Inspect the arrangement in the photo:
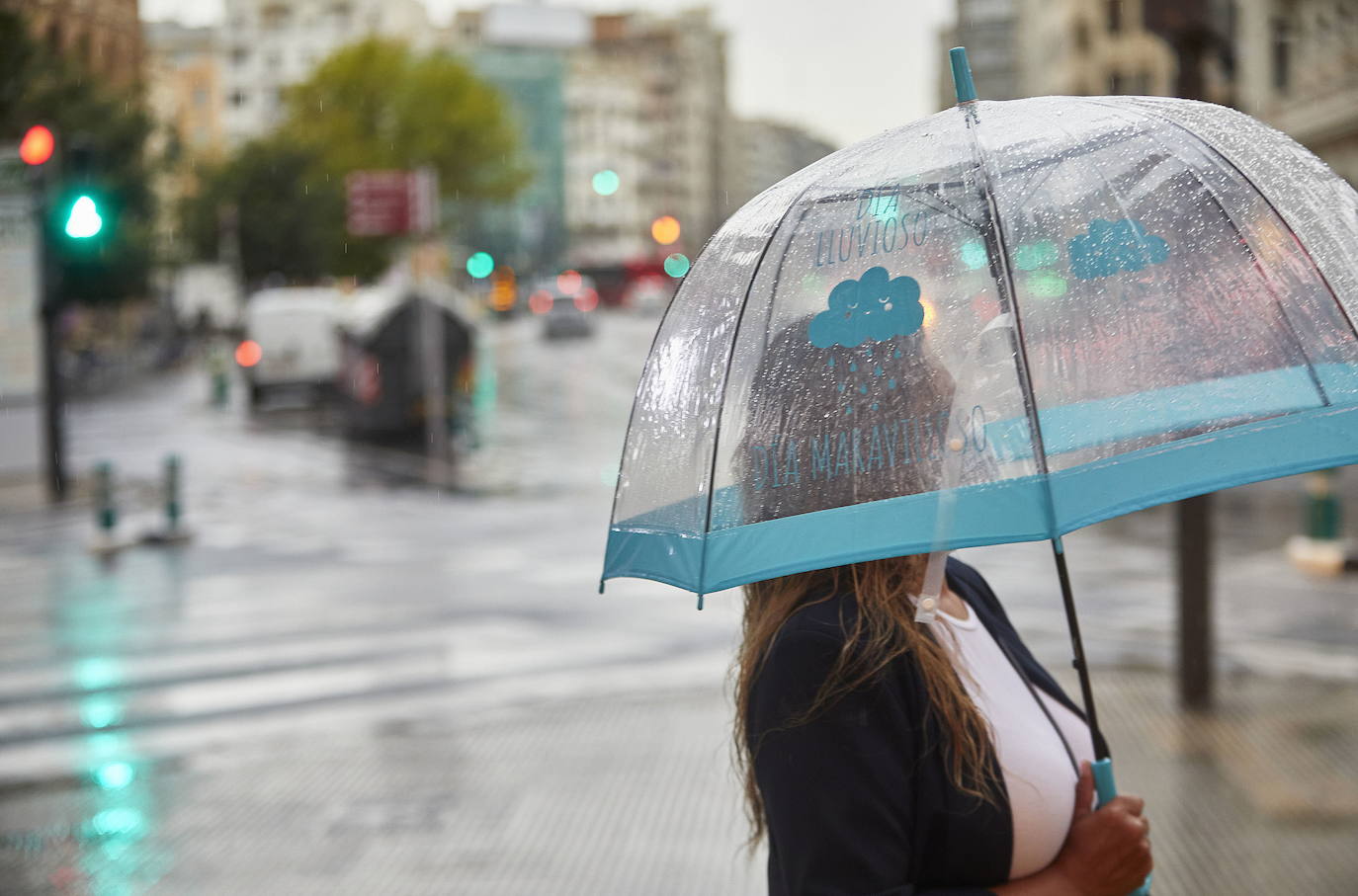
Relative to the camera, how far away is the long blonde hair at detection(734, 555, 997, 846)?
6.86ft

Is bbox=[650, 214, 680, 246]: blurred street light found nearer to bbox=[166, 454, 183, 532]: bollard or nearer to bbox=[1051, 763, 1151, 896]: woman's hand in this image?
bbox=[166, 454, 183, 532]: bollard

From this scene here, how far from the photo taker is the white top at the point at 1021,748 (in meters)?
2.18

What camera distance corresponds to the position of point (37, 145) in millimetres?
16422

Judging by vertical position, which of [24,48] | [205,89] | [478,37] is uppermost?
[478,37]

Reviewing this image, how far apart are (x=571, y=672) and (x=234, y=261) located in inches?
2402

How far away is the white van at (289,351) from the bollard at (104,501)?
65.7 feet

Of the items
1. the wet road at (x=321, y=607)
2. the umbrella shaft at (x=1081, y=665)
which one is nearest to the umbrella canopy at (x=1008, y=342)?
the umbrella shaft at (x=1081, y=665)

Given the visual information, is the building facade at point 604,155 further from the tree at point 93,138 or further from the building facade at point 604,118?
the tree at point 93,138

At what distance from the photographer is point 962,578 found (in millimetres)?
2484

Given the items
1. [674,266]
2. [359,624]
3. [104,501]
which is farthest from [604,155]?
[359,624]

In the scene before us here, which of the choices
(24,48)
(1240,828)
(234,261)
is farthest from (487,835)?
(234,261)

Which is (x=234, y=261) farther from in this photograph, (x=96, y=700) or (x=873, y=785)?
(x=873, y=785)

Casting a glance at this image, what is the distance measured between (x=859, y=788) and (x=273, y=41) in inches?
3935

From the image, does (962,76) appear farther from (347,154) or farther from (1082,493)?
(347,154)
